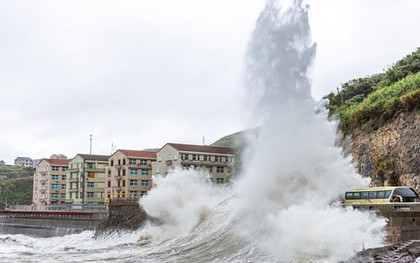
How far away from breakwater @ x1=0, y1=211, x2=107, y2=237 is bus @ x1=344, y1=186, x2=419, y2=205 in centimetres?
3466

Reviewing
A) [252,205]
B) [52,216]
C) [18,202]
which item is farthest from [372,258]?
[18,202]

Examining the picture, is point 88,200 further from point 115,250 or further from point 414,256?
point 414,256

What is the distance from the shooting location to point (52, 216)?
228 feet

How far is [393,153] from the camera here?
41.5 meters

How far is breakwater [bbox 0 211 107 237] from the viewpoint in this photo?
6087 cm

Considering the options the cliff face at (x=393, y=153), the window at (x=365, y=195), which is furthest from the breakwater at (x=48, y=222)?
the window at (x=365, y=195)

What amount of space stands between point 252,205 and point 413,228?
36.7 ft

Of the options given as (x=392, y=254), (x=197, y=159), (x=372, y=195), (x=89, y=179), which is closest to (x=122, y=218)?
(x=372, y=195)

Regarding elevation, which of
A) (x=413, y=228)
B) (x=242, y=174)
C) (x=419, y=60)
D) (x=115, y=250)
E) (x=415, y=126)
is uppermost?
(x=419, y=60)

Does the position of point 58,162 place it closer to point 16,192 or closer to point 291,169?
point 16,192

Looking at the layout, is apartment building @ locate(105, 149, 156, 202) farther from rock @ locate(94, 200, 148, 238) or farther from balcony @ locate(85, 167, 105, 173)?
rock @ locate(94, 200, 148, 238)

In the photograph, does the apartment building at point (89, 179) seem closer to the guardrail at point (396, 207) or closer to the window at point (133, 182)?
the window at point (133, 182)

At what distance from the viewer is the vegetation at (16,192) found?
13800 cm

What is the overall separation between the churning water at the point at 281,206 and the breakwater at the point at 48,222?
1954 cm
